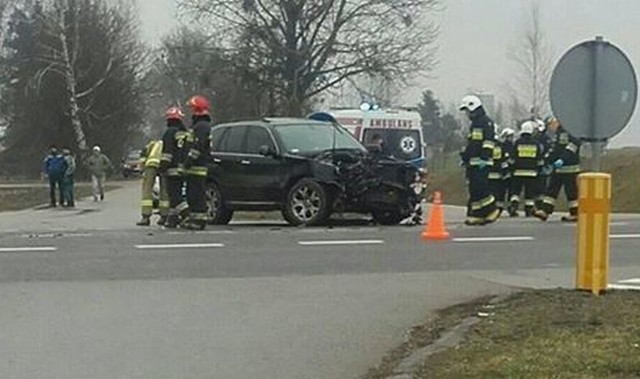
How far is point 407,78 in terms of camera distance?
4969 cm

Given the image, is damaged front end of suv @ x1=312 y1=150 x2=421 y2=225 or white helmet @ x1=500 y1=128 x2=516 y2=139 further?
white helmet @ x1=500 y1=128 x2=516 y2=139

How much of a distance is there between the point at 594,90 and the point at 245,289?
12.3 feet

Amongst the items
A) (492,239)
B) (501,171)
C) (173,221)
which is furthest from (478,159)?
(173,221)

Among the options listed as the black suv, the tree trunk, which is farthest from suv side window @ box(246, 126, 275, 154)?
the tree trunk

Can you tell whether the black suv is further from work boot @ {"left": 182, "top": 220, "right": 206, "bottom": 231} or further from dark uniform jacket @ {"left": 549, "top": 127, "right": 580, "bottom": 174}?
dark uniform jacket @ {"left": 549, "top": 127, "right": 580, "bottom": 174}

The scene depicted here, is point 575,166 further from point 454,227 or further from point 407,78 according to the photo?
point 407,78

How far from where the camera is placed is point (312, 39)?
164ft

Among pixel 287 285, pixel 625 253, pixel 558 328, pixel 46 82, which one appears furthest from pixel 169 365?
pixel 46 82

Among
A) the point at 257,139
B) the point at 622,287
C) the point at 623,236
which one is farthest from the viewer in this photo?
the point at 257,139

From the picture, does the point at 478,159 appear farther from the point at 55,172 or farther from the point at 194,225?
the point at 55,172

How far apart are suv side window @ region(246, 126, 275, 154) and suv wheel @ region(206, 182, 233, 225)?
815 millimetres

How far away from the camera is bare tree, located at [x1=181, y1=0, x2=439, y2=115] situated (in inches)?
1935

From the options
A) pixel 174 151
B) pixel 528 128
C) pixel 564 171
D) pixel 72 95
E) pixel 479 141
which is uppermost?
pixel 72 95

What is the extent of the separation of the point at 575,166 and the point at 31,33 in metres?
59.4
